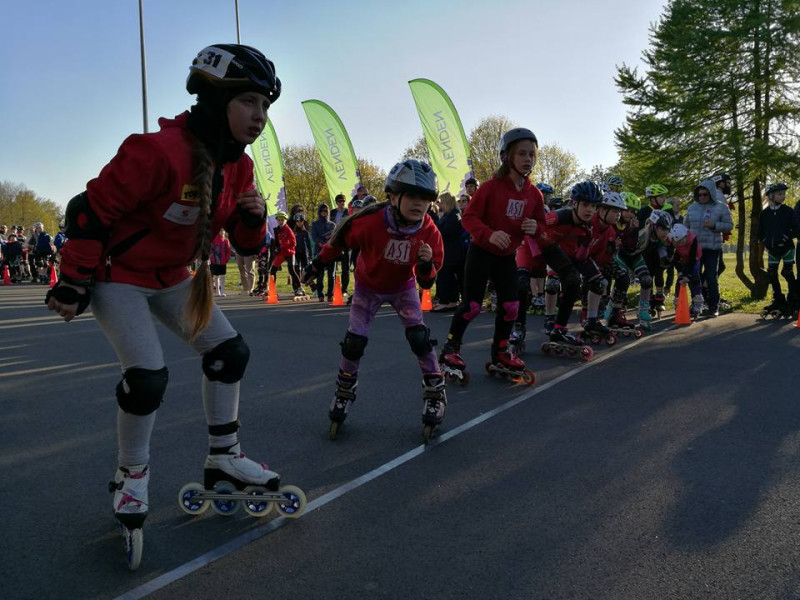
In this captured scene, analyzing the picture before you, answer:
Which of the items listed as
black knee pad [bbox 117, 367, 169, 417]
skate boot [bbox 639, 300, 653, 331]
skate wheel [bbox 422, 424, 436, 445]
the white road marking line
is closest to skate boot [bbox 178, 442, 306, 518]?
the white road marking line

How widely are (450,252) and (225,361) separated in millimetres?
9252

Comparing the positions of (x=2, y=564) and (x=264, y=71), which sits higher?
(x=264, y=71)

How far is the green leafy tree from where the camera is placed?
43.8 ft

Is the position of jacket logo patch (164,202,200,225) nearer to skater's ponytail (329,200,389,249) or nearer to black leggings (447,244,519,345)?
skater's ponytail (329,200,389,249)

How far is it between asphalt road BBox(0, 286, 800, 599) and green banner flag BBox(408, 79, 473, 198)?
11.4 m

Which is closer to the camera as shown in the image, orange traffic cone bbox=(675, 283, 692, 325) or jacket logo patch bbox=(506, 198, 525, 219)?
jacket logo patch bbox=(506, 198, 525, 219)

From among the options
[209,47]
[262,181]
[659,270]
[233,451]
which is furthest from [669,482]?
[262,181]

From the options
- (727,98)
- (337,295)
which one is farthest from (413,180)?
A: (727,98)

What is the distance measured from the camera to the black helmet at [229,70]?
2.72m

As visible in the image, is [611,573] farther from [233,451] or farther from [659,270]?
[659,270]

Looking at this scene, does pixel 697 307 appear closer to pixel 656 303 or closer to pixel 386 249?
pixel 656 303

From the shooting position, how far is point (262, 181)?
23.5 metres

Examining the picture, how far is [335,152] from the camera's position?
856 inches

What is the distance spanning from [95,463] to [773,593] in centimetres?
381
